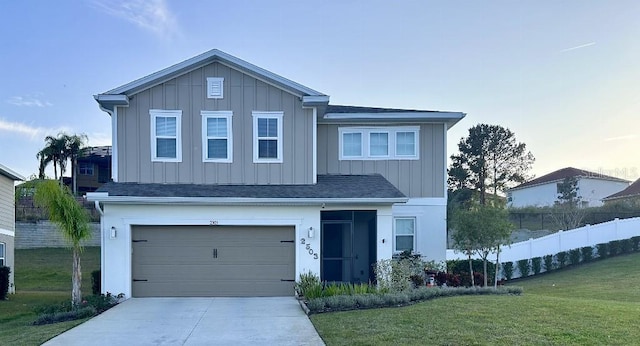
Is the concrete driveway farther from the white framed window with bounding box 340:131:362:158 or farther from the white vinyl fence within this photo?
the white vinyl fence

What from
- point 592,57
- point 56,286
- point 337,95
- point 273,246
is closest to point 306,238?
point 273,246

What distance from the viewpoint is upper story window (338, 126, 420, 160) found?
1925cm

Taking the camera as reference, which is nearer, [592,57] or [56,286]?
[592,57]

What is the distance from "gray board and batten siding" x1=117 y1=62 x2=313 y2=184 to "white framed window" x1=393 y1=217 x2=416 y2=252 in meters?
3.78

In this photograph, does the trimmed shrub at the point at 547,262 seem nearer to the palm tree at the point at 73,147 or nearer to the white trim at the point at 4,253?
the white trim at the point at 4,253

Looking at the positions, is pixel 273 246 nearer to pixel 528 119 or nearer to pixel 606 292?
pixel 606 292

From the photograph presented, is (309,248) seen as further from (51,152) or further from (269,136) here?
(51,152)

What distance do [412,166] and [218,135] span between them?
633cm

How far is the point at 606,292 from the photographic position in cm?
1764

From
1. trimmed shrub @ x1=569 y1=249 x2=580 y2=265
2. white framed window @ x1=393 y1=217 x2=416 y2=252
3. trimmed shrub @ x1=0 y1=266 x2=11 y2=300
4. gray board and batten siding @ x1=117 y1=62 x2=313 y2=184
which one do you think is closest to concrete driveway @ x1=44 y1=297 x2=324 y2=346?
gray board and batten siding @ x1=117 y1=62 x2=313 y2=184

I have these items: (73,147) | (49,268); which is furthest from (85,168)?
(49,268)

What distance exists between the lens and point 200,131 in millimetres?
16766

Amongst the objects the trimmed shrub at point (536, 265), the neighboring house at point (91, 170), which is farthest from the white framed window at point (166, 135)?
the neighboring house at point (91, 170)

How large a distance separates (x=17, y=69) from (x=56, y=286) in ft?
29.9
